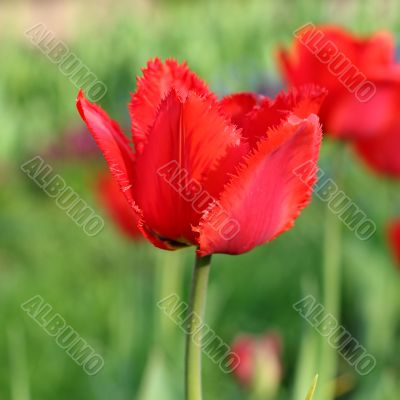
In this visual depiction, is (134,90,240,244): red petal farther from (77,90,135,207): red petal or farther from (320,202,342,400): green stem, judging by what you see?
(320,202,342,400): green stem

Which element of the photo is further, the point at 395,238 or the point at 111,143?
the point at 395,238

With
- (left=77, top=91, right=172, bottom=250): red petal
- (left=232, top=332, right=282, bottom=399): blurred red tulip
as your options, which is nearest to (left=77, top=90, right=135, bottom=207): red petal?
(left=77, top=91, right=172, bottom=250): red petal

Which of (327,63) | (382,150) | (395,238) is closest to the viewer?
(327,63)

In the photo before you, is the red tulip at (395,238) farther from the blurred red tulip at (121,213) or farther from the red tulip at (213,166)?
the red tulip at (213,166)

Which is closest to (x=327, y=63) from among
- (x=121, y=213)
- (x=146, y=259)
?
(x=121, y=213)

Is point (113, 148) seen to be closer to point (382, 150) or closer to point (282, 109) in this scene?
point (282, 109)

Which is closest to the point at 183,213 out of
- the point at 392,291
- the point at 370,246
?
the point at 392,291
